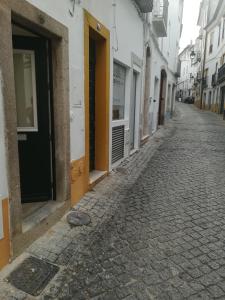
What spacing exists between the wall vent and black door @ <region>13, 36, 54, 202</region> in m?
2.72

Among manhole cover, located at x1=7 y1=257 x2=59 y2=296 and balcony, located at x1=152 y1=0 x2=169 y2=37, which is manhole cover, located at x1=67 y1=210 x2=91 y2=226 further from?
balcony, located at x1=152 y1=0 x2=169 y2=37

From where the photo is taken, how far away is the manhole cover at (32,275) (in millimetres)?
2484

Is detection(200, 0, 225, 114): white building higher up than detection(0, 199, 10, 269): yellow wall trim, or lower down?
higher up

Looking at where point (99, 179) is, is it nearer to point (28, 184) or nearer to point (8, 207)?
point (28, 184)

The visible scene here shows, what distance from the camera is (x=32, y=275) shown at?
263 centimetres

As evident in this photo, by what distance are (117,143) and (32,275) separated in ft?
14.3

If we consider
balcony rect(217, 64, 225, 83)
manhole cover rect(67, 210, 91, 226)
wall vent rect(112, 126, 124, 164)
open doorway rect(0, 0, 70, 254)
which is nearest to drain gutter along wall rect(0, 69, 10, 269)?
open doorway rect(0, 0, 70, 254)

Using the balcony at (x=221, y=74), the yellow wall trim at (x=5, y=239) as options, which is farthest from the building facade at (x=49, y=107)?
the balcony at (x=221, y=74)

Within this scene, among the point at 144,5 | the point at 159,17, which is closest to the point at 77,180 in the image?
the point at 144,5

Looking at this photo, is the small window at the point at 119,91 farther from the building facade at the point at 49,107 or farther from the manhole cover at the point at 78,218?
the manhole cover at the point at 78,218

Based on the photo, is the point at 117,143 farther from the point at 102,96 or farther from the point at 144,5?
the point at 144,5

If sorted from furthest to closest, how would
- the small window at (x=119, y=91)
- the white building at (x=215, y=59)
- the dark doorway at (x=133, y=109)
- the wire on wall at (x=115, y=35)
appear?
the white building at (x=215, y=59)
the dark doorway at (x=133, y=109)
the small window at (x=119, y=91)
the wire on wall at (x=115, y=35)

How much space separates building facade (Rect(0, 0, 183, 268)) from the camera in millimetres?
2621

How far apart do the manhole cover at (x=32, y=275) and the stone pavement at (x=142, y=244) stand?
0.20 ft
